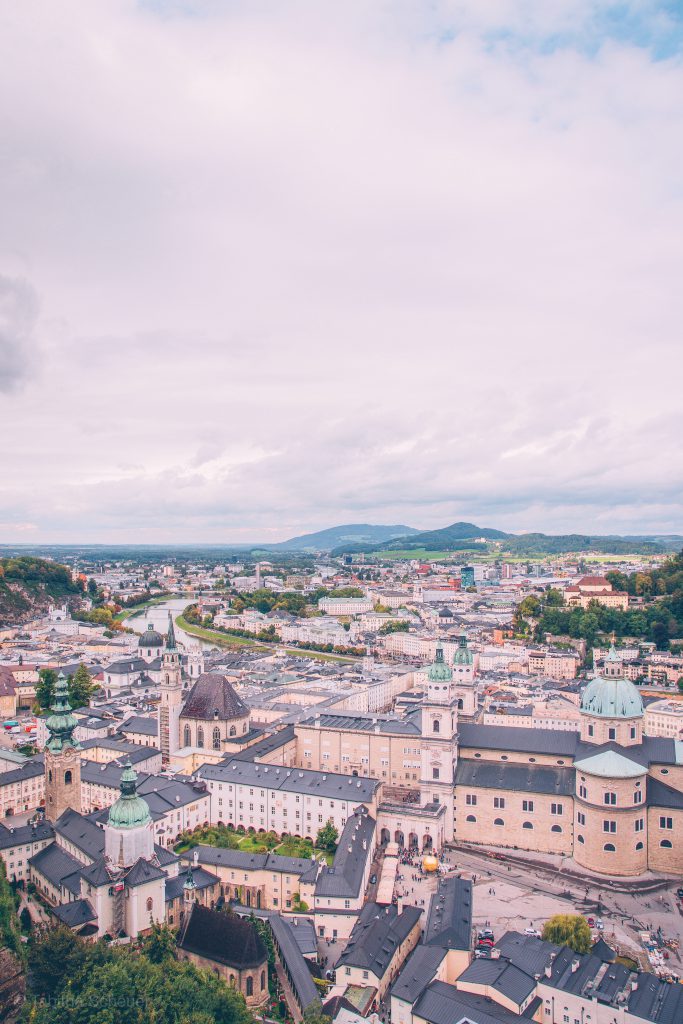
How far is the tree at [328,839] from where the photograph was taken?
139ft

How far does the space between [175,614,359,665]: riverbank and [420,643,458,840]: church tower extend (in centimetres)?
5780

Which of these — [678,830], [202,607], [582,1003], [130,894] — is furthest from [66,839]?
[202,607]

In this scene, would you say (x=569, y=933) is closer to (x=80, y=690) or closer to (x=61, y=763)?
(x=61, y=763)

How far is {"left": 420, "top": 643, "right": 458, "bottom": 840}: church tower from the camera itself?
4556cm

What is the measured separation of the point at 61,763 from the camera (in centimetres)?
4153

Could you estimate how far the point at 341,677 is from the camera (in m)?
83.6

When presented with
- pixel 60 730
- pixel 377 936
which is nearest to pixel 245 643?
pixel 60 730

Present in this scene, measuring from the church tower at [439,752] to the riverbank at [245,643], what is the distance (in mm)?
57802

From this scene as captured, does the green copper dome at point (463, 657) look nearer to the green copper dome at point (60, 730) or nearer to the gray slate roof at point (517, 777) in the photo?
the gray slate roof at point (517, 777)

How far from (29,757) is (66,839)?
604 inches

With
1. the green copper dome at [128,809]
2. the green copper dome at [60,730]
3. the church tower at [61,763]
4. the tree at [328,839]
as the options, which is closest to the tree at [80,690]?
the church tower at [61,763]

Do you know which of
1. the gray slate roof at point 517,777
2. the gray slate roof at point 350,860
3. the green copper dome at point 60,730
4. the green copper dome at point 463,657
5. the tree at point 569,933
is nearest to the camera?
the tree at point 569,933

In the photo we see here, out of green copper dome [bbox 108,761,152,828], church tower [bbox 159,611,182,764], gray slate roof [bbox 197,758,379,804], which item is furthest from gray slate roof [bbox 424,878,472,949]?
church tower [bbox 159,611,182,764]

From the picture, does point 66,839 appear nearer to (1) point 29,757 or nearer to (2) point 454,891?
(1) point 29,757
